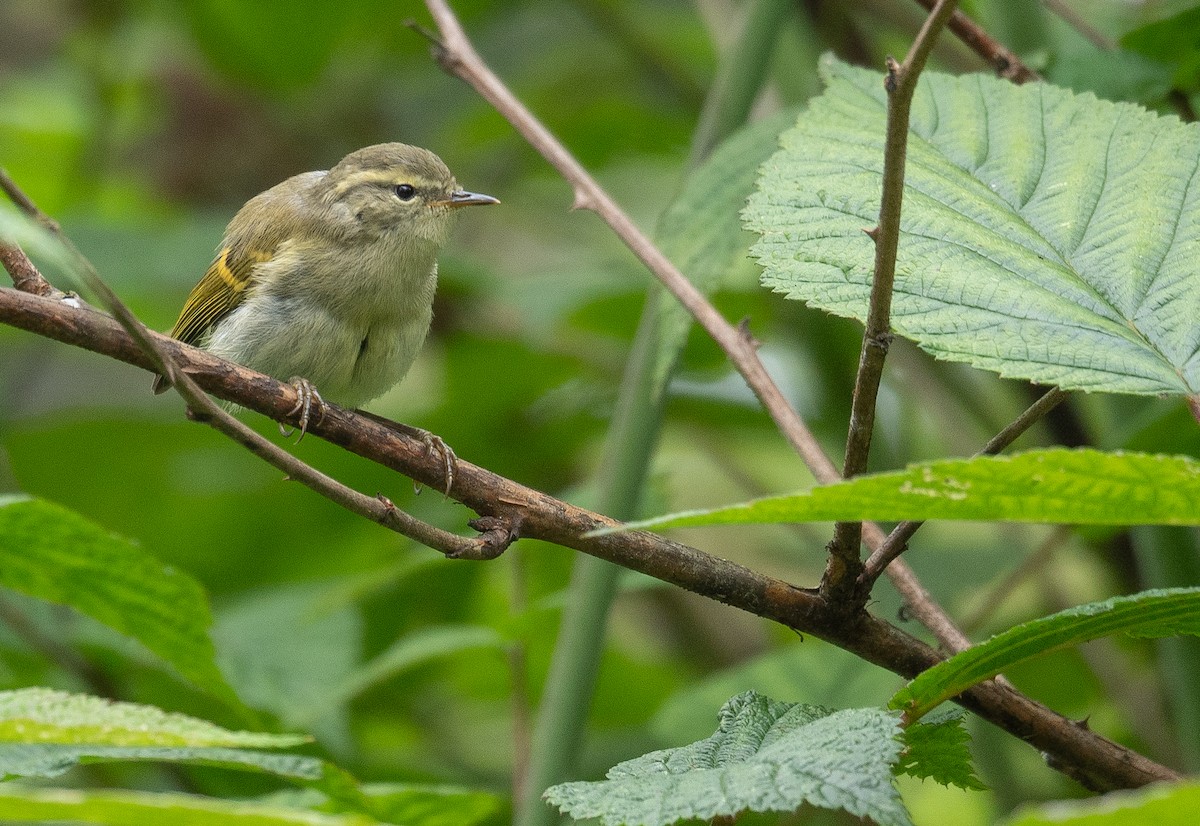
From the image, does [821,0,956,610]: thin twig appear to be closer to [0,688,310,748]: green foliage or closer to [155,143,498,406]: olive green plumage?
[0,688,310,748]: green foliage

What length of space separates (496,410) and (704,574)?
3.00 m

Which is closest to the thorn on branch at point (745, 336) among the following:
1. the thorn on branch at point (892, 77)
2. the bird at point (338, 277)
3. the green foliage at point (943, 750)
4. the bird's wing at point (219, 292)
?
the green foliage at point (943, 750)

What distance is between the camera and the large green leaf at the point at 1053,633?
47.3 inches

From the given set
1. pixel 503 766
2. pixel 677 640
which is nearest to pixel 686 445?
pixel 677 640

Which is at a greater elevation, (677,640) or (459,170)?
(459,170)

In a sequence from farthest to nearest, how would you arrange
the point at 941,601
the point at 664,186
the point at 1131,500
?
1. the point at 664,186
2. the point at 941,601
3. the point at 1131,500

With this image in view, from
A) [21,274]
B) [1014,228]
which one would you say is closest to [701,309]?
[1014,228]

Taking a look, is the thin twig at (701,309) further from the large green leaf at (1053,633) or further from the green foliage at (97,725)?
the green foliage at (97,725)

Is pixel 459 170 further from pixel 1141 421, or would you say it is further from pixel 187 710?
pixel 1141 421

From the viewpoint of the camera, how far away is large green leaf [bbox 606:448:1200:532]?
990 mm

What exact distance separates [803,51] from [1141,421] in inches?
51.1

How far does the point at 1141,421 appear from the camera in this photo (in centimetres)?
235

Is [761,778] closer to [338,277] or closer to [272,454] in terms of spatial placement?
[272,454]

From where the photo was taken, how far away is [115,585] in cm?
200
